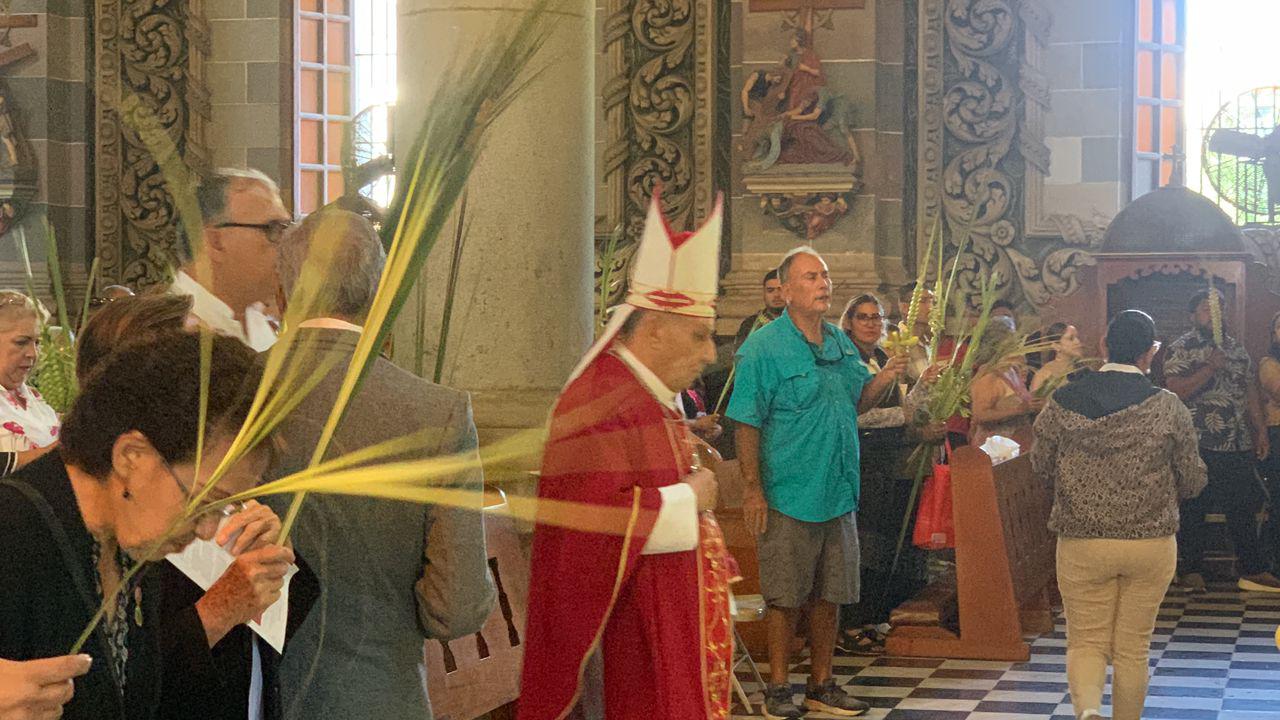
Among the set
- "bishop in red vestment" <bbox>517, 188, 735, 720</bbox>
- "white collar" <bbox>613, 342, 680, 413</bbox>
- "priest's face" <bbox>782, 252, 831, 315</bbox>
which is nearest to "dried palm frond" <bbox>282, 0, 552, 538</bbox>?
"bishop in red vestment" <bbox>517, 188, 735, 720</bbox>

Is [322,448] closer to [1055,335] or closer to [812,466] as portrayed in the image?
[812,466]

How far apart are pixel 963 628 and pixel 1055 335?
8.73 feet

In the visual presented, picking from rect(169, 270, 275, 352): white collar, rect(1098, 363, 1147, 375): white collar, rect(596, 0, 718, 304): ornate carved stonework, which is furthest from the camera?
rect(596, 0, 718, 304): ornate carved stonework

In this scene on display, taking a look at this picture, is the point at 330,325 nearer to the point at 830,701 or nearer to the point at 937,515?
the point at 830,701

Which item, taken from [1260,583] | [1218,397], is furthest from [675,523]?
[1260,583]

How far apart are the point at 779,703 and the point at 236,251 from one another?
11.8ft

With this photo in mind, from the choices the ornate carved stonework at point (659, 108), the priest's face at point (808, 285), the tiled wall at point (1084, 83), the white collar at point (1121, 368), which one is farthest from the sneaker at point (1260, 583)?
the priest's face at point (808, 285)

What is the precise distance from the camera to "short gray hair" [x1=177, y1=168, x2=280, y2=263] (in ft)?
12.3

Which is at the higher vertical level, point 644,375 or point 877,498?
point 644,375

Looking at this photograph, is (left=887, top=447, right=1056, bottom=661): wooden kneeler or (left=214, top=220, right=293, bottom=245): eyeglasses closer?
(left=214, top=220, right=293, bottom=245): eyeglasses

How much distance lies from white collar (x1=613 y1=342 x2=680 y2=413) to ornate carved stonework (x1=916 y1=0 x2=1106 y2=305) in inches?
325

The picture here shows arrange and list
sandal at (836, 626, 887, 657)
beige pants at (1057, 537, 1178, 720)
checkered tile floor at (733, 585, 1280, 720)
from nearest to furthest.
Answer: beige pants at (1057, 537, 1178, 720), checkered tile floor at (733, 585, 1280, 720), sandal at (836, 626, 887, 657)

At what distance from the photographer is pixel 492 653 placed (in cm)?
468

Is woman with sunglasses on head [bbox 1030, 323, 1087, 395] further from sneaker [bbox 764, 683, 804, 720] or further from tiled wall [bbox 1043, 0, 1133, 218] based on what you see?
sneaker [bbox 764, 683, 804, 720]
